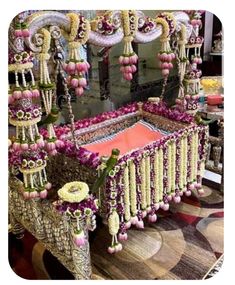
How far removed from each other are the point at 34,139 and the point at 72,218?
43cm

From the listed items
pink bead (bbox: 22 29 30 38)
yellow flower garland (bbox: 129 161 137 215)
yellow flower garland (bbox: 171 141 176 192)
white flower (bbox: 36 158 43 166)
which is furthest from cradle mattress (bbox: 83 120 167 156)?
pink bead (bbox: 22 29 30 38)

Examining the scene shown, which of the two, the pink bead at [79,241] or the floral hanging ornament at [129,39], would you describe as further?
the floral hanging ornament at [129,39]

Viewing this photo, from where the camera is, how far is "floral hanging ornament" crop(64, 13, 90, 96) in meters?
1.89

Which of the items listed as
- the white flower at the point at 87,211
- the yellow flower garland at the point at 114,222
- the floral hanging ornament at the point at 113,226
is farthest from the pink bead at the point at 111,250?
the white flower at the point at 87,211

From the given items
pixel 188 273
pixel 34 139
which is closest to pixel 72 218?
pixel 34 139

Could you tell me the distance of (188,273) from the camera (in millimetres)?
2213

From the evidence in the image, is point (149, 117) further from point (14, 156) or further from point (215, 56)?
point (215, 56)

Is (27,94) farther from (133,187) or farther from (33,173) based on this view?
(133,187)

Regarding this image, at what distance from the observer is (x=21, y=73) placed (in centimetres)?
174

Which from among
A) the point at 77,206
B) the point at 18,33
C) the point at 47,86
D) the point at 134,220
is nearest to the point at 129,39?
the point at 47,86

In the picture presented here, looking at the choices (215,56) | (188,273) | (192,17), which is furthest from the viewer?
(215,56)

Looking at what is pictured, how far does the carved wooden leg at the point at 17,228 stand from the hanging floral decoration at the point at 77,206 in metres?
0.79

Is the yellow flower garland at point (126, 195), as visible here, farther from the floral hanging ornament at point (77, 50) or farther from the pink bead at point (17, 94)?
the pink bead at point (17, 94)

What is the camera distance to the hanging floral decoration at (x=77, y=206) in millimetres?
1777
